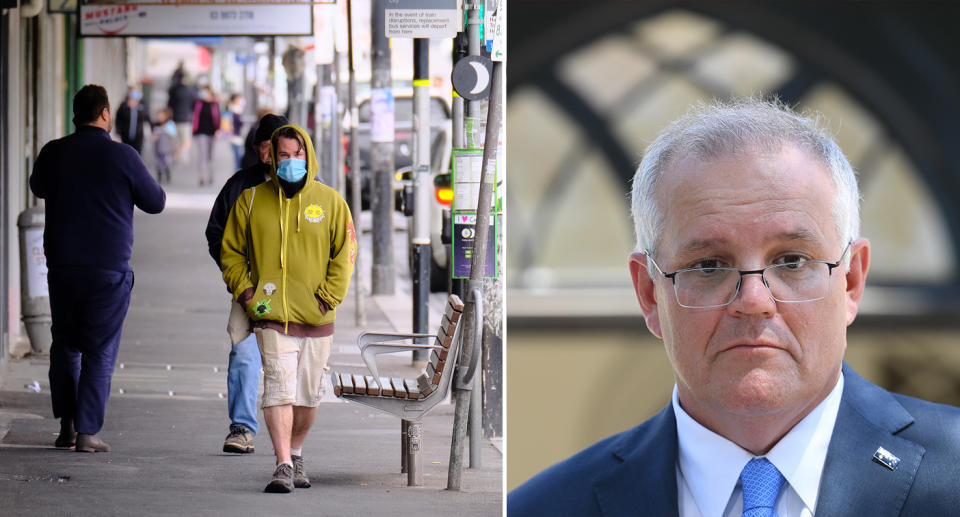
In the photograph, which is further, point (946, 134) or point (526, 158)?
point (946, 134)

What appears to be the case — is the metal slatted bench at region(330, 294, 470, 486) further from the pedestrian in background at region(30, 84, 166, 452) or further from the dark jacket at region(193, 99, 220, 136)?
the dark jacket at region(193, 99, 220, 136)

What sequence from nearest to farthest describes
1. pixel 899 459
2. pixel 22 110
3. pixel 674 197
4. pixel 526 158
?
pixel 899 459 → pixel 674 197 → pixel 526 158 → pixel 22 110

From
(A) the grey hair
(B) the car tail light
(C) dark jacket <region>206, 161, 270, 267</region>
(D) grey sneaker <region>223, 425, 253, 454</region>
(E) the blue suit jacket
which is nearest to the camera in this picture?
(E) the blue suit jacket

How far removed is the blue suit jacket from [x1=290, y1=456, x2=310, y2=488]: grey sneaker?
2182 mm

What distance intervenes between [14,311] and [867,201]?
2963mm

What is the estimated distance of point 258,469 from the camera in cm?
480

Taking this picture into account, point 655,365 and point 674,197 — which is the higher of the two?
point 674,197

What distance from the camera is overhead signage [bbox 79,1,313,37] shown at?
15.7 feet

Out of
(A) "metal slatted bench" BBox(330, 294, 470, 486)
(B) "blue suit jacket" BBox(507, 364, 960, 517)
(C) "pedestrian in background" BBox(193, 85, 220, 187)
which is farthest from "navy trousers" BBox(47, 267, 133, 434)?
(B) "blue suit jacket" BBox(507, 364, 960, 517)

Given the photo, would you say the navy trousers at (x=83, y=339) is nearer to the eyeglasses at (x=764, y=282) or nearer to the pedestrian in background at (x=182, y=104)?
the pedestrian in background at (x=182, y=104)

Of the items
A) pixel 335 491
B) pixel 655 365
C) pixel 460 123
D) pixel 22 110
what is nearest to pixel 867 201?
pixel 655 365

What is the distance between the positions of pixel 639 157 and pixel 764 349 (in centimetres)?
136

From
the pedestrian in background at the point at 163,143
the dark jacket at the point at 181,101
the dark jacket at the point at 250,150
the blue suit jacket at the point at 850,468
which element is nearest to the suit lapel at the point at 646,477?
the blue suit jacket at the point at 850,468

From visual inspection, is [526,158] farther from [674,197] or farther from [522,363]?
[674,197]
